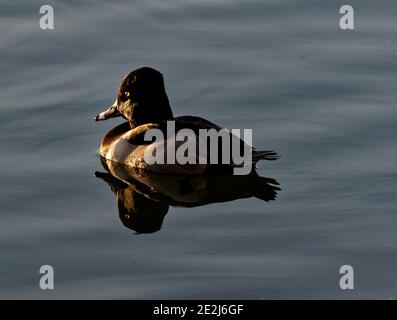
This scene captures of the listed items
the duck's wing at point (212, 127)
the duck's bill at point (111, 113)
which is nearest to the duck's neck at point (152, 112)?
the duck's bill at point (111, 113)

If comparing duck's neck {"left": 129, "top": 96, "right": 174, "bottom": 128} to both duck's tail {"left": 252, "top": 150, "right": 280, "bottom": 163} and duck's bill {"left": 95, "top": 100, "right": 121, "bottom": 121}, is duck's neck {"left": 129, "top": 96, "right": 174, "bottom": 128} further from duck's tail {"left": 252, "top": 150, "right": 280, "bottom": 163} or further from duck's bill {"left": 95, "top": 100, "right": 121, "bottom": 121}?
duck's tail {"left": 252, "top": 150, "right": 280, "bottom": 163}

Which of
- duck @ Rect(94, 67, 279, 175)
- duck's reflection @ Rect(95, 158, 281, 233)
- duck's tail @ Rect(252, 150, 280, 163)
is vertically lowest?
duck's reflection @ Rect(95, 158, 281, 233)

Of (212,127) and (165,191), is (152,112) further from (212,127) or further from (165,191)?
(165,191)

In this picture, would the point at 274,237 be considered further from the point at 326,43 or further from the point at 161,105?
the point at 326,43

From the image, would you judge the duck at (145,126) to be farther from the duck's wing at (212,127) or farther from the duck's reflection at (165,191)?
the duck's reflection at (165,191)

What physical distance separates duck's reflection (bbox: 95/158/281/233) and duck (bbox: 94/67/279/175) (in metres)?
0.12

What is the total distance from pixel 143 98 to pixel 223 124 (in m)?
1.09

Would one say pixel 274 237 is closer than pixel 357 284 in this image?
No

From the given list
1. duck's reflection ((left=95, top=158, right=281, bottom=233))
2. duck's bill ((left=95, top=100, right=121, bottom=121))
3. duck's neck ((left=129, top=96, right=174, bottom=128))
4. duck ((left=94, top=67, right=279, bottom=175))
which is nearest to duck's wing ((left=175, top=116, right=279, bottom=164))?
duck ((left=94, top=67, right=279, bottom=175))

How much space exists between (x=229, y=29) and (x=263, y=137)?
11.2 feet

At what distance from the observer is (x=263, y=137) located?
15.7 metres

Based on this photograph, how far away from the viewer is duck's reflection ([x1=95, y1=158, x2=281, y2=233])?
13805mm
